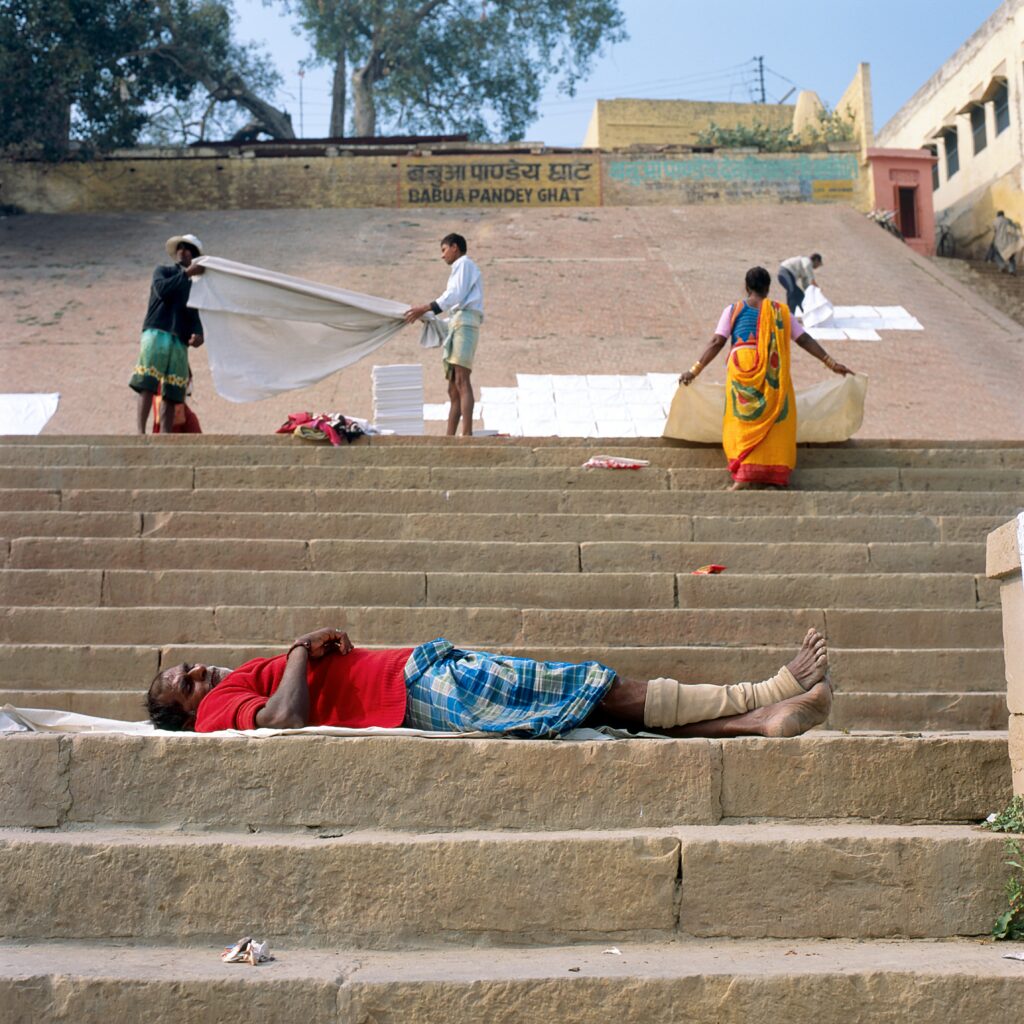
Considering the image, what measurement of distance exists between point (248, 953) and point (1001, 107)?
2210cm

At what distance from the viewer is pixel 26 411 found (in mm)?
11742

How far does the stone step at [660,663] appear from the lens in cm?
512

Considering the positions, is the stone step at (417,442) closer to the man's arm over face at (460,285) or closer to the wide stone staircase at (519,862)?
the man's arm over face at (460,285)

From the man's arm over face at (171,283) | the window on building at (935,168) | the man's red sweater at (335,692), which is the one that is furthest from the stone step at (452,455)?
the window on building at (935,168)

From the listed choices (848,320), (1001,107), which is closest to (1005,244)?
(1001,107)

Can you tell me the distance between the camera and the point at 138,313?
1494cm

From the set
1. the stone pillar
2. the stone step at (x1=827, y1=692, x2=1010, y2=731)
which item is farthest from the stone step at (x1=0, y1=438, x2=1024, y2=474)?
the stone pillar

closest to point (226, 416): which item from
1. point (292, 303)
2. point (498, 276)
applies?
point (292, 303)

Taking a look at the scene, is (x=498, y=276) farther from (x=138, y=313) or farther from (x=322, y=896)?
(x=322, y=896)

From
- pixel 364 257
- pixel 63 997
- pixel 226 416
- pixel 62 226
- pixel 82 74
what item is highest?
pixel 82 74

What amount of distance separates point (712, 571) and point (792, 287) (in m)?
9.38

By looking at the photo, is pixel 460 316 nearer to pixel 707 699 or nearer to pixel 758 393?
pixel 758 393

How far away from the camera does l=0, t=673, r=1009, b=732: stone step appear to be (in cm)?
489

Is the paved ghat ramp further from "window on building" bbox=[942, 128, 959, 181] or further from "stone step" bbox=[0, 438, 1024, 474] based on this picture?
"window on building" bbox=[942, 128, 959, 181]
